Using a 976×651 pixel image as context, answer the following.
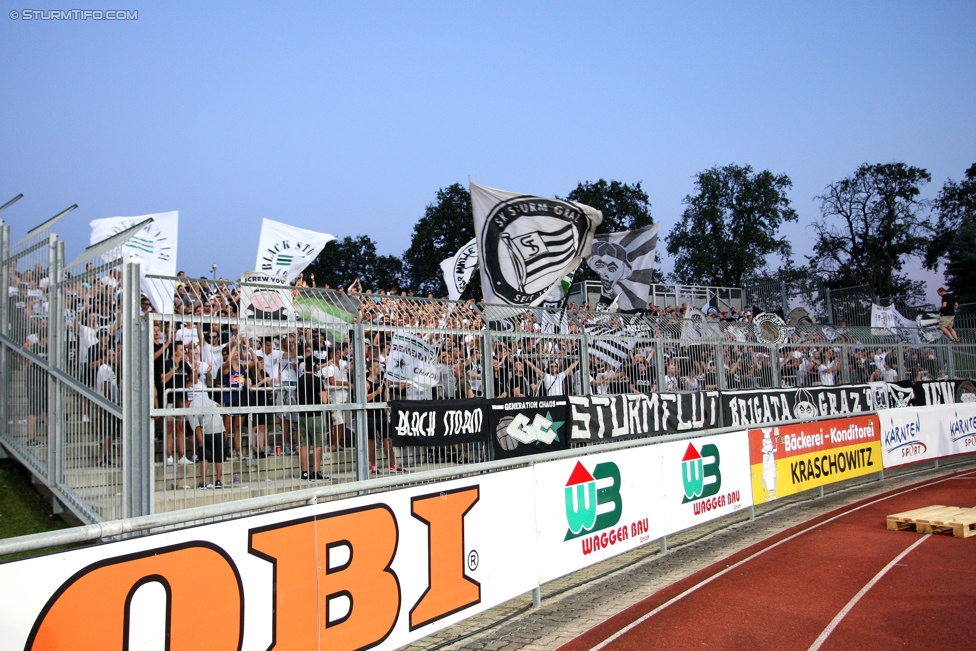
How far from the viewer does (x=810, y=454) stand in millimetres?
13617

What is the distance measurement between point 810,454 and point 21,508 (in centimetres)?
1216

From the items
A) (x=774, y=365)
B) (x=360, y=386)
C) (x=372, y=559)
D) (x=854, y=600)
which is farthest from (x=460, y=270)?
(x=372, y=559)

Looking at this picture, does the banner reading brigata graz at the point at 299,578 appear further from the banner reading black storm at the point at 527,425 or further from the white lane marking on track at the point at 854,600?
Answer: the banner reading black storm at the point at 527,425

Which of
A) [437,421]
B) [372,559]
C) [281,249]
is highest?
[281,249]

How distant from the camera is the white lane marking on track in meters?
6.59

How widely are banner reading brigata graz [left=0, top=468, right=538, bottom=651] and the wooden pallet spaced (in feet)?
21.6

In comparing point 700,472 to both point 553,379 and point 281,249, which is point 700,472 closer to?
point 553,379

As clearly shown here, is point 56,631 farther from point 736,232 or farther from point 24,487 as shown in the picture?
point 736,232

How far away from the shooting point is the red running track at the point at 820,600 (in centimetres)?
662

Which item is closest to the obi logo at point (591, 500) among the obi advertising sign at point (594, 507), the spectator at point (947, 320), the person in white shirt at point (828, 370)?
the obi advertising sign at point (594, 507)

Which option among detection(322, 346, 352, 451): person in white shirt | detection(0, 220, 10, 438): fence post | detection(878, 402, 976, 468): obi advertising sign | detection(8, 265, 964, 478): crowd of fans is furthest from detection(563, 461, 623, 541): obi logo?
detection(878, 402, 976, 468): obi advertising sign

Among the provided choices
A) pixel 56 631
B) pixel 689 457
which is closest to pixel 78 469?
pixel 56 631

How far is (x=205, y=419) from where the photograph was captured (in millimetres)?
8078

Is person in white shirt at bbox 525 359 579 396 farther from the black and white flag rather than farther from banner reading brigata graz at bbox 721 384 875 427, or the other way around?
banner reading brigata graz at bbox 721 384 875 427
